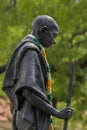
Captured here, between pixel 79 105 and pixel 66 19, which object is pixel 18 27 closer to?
pixel 66 19

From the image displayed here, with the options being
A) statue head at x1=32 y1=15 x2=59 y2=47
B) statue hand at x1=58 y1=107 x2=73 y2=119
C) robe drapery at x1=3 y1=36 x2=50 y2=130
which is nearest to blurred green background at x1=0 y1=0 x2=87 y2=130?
statue head at x1=32 y1=15 x2=59 y2=47

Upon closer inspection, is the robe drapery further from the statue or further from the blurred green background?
the blurred green background

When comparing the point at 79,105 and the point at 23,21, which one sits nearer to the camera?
the point at 23,21

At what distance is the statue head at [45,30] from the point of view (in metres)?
4.04

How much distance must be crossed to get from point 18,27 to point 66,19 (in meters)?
0.95

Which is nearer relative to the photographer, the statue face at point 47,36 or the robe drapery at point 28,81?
the robe drapery at point 28,81

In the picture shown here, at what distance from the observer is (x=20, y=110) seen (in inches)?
155

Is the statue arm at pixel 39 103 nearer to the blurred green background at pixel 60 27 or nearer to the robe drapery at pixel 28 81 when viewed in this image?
the robe drapery at pixel 28 81

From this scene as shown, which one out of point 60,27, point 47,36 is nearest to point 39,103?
point 47,36

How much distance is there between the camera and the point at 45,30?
4.04m

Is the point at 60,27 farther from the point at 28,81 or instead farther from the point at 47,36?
the point at 28,81

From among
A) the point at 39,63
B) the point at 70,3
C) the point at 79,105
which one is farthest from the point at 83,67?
the point at 39,63

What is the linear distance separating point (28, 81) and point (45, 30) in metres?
0.48

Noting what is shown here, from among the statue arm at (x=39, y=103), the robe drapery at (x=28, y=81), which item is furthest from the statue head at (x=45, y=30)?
the statue arm at (x=39, y=103)
